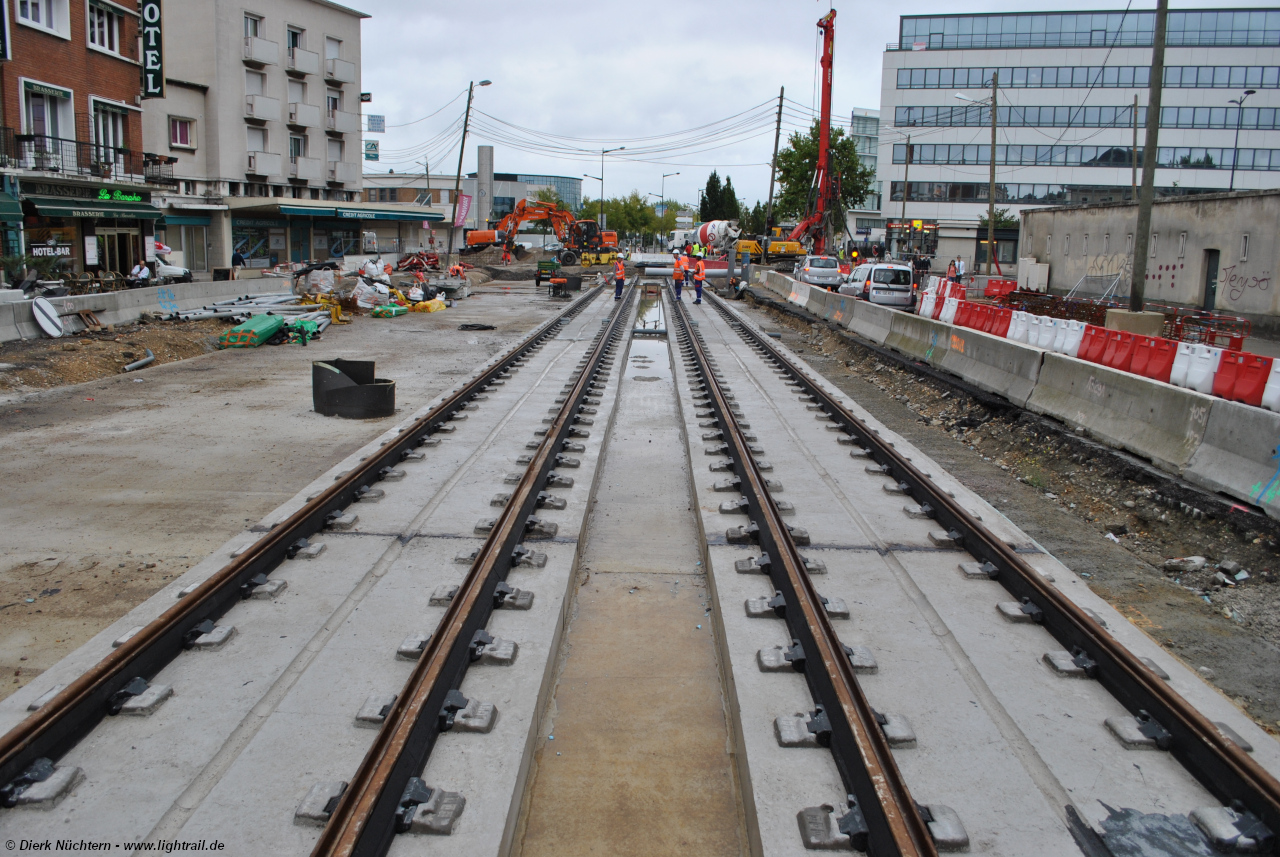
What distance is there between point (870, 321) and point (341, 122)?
144 ft

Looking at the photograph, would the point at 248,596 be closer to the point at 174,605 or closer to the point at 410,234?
the point at 174,605

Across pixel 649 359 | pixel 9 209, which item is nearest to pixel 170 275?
pixel 9 209

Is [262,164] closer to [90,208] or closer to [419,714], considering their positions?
[90,208]

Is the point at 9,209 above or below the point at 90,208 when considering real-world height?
below

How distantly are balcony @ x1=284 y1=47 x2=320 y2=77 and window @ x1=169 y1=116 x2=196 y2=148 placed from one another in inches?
305

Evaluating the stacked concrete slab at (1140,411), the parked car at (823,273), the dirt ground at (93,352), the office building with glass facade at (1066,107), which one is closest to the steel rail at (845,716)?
the stacked concrete slab at (1140,411)

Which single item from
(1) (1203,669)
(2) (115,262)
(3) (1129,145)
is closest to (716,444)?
(1) (1203,669)

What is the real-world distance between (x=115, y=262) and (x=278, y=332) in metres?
16.5

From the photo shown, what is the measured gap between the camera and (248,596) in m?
6.05

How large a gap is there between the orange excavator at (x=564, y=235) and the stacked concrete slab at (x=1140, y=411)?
39953mm

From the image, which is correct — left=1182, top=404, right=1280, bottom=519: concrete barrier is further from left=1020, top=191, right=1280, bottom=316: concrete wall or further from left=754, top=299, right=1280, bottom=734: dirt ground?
left=1020, top=191, right=1280, bottom=316: concrete wall

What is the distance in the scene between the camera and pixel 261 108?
48.6 metres

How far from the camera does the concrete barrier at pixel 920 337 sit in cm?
1728

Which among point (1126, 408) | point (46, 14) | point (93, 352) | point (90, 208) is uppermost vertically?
point (46, 14)
